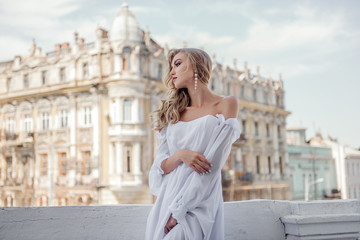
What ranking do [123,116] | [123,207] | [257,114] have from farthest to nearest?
[257,114]
[123,116]
[123,207]

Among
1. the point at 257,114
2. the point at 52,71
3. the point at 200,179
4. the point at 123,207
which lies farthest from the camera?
the point at 257,114

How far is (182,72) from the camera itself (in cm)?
242

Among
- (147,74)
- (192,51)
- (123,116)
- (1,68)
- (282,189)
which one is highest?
(1,68)

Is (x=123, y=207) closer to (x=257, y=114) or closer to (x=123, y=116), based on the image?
(x=123, y=116)

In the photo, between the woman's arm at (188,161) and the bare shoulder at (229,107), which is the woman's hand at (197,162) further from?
the bare shoulder at (229,107)

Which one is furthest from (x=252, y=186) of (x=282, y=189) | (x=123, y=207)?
(x=123, y=207)

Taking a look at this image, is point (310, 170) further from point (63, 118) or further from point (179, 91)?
point (179, 91)

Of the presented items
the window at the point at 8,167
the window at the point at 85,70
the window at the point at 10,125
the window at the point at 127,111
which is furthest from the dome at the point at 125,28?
the window at the point at 8,167

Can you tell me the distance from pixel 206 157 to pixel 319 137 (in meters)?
40.4

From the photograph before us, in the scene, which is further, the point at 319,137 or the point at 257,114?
the point at 319,137

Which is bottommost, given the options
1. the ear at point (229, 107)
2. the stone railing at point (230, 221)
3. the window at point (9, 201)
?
the window at point (9, 201)

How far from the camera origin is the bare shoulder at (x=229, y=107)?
226 centimetres

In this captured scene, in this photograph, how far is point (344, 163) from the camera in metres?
36.1

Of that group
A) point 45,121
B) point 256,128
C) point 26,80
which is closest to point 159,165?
point 45,121
